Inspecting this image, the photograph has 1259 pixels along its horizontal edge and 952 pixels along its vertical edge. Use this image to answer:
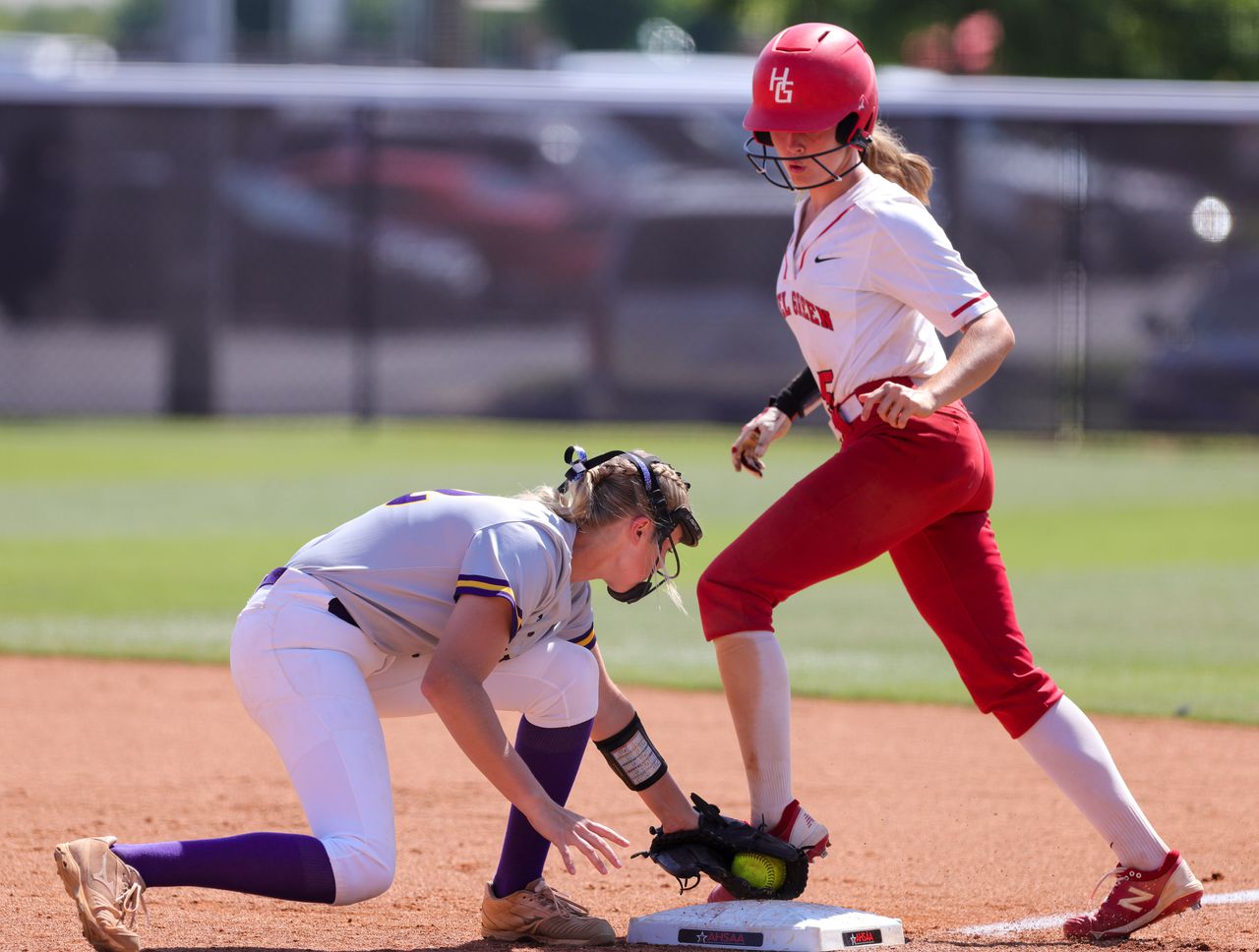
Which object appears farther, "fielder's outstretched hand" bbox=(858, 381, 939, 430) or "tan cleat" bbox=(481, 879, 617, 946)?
"tan cleat" bbox=(481, 879, 617, 946)

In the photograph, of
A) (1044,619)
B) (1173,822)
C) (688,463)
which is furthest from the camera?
(688,463)

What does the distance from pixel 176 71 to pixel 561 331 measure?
4387mm

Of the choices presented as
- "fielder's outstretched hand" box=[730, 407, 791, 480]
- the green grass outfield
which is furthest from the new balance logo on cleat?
the green grass outfield

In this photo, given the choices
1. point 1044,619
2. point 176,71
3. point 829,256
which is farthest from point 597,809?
point 176,71

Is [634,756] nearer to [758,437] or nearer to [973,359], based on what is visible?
[758,437]

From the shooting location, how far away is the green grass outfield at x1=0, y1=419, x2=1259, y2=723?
776 cm

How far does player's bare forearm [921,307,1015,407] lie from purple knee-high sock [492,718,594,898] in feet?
3.49

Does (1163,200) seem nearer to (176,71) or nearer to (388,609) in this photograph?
(176,71)

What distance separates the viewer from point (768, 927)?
3771 millimetres

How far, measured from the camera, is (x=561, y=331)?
15.8 meters

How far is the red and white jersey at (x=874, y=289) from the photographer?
3.85 metres

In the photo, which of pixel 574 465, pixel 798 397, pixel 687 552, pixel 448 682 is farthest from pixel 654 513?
pixel 687 552

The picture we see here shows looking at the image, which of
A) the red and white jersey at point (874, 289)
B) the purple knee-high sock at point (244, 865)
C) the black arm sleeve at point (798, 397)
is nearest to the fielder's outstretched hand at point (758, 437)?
the black arm sleeve at point (798, 397)

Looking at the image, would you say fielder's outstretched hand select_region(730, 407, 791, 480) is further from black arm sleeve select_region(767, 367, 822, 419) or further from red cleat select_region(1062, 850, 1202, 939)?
red cleat select_region(1062, 850, 1202, 939)
